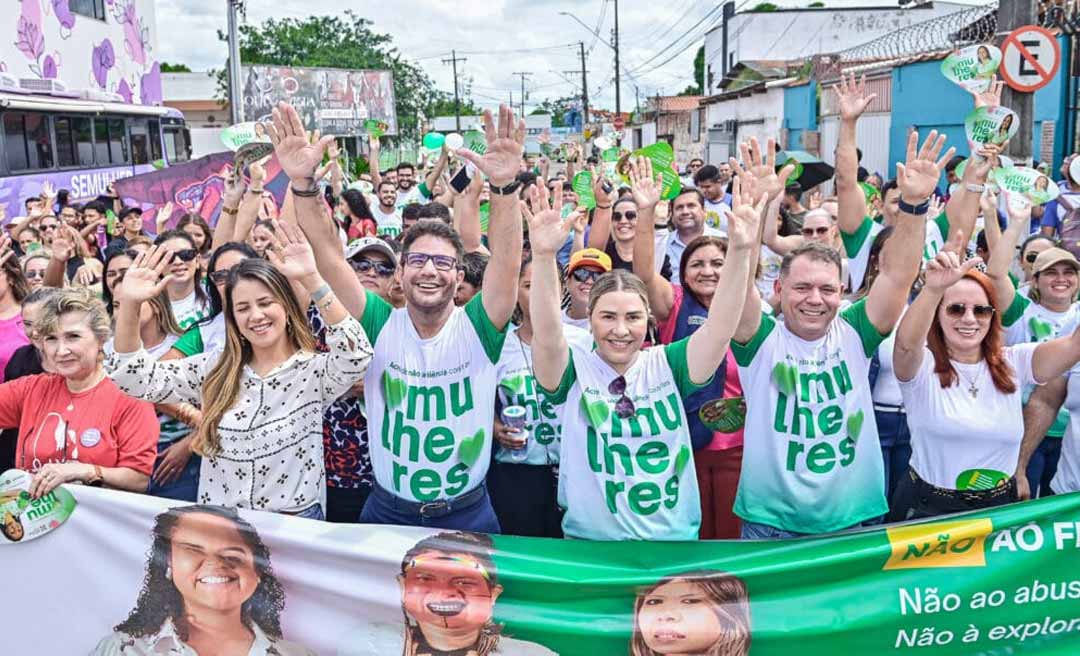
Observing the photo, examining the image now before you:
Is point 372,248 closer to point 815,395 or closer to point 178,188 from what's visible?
point 815,395

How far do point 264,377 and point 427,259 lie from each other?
74 cm

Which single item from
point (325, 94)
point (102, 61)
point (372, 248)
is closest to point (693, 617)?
point (372, 248)

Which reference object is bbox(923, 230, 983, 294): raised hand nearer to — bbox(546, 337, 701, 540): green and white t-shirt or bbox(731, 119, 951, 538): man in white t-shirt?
bbox(731, 119, 951, 538): man in white t-shirt

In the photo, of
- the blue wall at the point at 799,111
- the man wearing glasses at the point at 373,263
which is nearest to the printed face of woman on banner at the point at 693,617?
the man wearing glasses at the point at 373,263

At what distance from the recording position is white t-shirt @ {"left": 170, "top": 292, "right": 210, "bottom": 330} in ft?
15.3

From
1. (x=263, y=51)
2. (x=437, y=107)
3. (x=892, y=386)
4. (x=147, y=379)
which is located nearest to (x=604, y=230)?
(x=892, y=386)

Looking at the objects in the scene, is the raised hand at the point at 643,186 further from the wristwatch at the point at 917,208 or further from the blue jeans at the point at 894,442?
the blue jeans at the point at 894,442

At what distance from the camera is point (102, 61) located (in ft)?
67.8

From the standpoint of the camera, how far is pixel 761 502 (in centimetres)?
361

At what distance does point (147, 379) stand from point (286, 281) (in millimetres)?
612

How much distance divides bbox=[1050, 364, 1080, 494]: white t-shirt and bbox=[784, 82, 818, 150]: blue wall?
22899 mm

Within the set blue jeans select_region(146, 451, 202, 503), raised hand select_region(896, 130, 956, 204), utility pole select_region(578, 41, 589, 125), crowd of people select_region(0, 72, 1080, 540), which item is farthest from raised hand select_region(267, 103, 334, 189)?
utility pole select_region(578, 41, 589, 125)

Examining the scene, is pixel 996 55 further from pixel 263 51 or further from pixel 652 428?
pixel 263 51

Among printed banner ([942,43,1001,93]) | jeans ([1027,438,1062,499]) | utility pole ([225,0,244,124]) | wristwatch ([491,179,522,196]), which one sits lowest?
jeans ([1027,438,1062,499])
